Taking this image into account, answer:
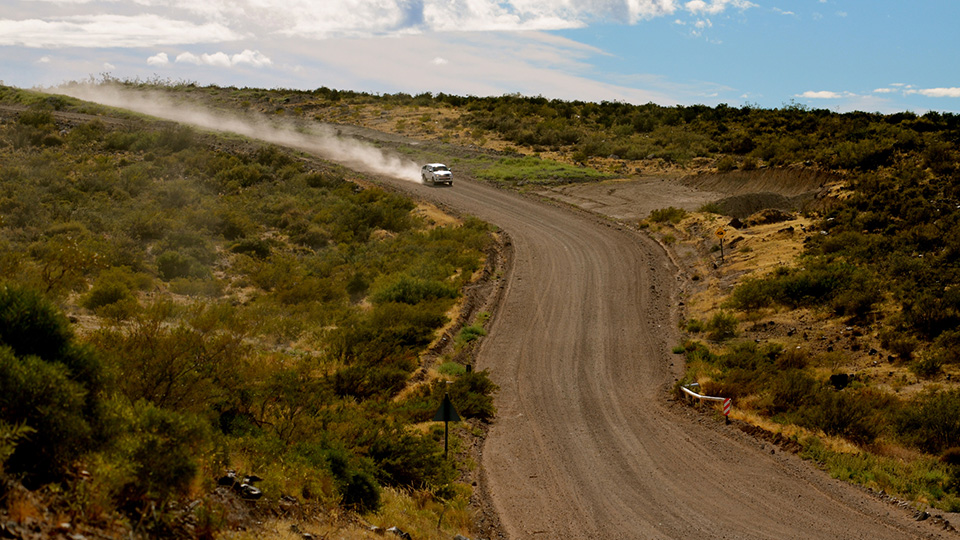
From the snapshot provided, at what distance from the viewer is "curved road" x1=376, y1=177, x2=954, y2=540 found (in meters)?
13.9

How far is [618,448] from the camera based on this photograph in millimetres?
17875

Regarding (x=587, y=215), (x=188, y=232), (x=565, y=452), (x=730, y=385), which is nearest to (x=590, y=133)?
(x=587, y=215)

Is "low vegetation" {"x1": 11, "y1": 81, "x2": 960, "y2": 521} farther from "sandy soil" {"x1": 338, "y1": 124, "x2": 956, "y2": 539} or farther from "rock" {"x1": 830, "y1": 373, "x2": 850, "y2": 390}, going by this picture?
"sandy soil" {"x1": 338, "y1": 124, "x2": 956, "y2": 539}

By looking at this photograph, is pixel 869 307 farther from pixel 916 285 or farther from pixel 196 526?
pixel 196 526

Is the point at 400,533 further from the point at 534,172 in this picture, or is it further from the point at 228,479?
the point at 534,172

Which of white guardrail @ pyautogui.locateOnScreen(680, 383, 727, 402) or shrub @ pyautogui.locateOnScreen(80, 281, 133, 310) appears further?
shrub @ pyautogui.locateOnScreen(80, 281, 133, 310)

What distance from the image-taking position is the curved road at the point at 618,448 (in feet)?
45.6

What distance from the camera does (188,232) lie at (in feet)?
114

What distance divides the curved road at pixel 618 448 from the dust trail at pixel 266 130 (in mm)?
Answer: 30224

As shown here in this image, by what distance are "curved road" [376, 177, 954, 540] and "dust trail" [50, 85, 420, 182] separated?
30.2 m

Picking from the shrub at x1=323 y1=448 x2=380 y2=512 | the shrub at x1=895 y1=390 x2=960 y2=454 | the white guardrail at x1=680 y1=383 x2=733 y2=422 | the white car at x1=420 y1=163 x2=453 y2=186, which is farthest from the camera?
the white car at x1=420 y1=163 x2=453 y2=186

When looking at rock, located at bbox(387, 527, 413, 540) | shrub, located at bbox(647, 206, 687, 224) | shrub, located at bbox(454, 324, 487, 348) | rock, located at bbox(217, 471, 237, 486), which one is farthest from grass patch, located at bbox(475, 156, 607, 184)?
rock, located at bbox(217, 471, 237, 486)

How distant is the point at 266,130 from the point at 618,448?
64.9 metres

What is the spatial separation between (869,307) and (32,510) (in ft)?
87.3
